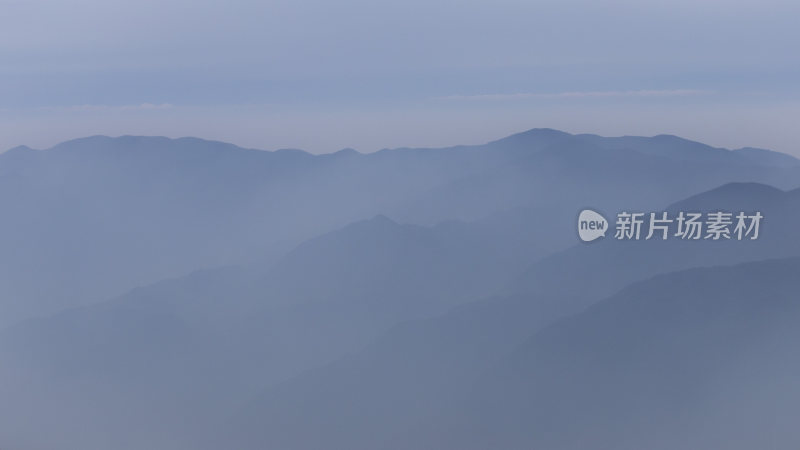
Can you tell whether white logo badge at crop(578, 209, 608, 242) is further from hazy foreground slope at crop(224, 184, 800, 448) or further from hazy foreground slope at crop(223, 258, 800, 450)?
hazy foreground slope at crop(223, 258, 800, 450)

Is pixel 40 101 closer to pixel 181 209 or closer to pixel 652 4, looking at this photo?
pixel 181 209

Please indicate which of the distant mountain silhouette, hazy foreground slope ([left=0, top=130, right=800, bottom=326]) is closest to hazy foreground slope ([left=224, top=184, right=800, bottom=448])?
the distant mountain silhouette

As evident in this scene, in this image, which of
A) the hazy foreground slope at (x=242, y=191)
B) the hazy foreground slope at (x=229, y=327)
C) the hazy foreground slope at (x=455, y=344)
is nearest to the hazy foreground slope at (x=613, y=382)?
the hazy foreground slope at (x=455, y=344)

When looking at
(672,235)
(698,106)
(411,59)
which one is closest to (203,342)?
(411,59)

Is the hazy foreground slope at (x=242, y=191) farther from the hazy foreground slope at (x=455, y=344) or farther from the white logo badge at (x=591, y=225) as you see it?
the hazy foreground slope at (x=455, y=344)

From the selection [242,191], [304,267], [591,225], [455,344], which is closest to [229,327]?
[304,267]

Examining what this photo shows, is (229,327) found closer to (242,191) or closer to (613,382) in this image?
(242,191)

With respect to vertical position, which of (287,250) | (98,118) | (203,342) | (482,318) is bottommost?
(203,342)

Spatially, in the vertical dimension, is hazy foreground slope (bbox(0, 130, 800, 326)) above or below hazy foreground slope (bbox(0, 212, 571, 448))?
above
